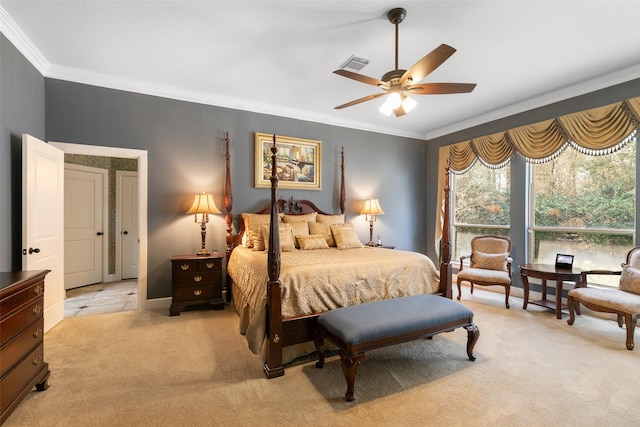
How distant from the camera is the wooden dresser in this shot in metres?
1.70

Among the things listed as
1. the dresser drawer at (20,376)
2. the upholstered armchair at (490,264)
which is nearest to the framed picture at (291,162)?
the upholstered armchair at (490,264)

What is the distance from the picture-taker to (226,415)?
1.88m

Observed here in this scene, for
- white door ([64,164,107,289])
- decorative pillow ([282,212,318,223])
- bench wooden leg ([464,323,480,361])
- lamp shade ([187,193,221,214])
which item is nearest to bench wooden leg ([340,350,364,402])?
bench wooden leg ([464,323,480,361])

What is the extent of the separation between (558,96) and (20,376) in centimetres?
616

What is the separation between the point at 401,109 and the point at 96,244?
5571 millimetres

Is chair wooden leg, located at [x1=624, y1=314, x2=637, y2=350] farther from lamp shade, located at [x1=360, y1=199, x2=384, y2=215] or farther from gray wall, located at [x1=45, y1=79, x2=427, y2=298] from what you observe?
gray wall, located at [x1=45, y1=79, x2=427, y2=298]

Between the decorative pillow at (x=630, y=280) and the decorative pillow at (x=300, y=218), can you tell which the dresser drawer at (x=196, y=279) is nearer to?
the decorative pillow at (x=300, y=218)

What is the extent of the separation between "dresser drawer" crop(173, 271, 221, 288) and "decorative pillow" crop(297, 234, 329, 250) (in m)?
1.17

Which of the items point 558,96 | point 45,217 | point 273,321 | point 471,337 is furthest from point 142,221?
point 558,96

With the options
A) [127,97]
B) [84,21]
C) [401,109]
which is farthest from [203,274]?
[401,109]

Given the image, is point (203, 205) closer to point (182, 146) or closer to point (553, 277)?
point (182, 146)

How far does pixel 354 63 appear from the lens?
10.7 feet

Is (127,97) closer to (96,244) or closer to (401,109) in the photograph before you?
(96,244)

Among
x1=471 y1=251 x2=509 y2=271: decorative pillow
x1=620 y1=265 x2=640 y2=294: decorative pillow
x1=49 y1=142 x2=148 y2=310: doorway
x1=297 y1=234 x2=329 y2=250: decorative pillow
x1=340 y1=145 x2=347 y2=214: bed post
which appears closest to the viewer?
x1=620 y1=265 x2=640 y2=294: decorative pillow
